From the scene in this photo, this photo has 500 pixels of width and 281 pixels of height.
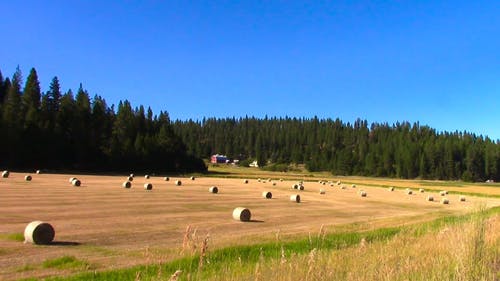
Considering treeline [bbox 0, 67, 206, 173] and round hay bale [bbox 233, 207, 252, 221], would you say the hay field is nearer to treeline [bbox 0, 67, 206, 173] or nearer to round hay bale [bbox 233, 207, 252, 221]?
round hay bale [bbox 233, 207, 252, 221]

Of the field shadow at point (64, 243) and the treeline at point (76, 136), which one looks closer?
the field shadow at point (64, 243)

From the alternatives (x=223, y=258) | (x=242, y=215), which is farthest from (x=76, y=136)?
(x=223, y=258)

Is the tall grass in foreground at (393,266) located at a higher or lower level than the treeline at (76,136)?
lower

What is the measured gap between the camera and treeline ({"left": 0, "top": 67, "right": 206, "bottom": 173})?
109 m

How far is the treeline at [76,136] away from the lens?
109 m

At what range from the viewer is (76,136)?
403ft

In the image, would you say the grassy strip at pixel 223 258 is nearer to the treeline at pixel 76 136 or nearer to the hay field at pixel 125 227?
the hay field at pixel 125 227

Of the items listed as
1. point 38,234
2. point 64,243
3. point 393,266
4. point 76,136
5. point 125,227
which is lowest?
point 64,243

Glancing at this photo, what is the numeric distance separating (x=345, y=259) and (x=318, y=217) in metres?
19.8

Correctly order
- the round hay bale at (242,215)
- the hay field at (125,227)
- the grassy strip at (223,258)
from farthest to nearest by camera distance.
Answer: the round hay bale at (242,215), the hay field at (125,227), the grassy strip at (223,258)

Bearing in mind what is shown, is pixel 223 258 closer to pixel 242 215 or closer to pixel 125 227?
pixel 125 227

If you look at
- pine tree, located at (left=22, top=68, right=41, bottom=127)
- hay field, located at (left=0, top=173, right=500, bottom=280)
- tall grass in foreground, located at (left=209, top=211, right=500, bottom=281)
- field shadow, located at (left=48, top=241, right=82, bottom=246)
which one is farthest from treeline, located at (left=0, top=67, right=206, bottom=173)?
tall grass in foreground, located at (left=209, top=211, right=500, bottom=281)

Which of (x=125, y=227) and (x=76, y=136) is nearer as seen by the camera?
(x=125, y=227)

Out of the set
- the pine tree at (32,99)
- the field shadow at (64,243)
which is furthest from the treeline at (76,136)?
the field shadow at (64,243)
